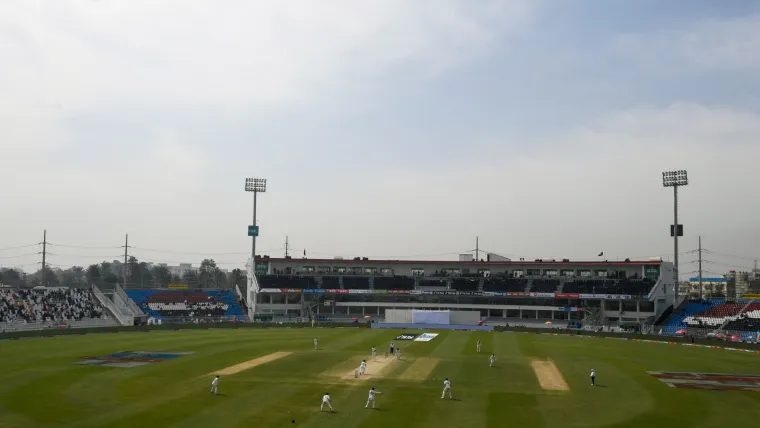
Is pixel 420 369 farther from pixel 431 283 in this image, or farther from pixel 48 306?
pixel 431 283

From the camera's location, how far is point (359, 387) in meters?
42.1

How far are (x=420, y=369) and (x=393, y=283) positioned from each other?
225 ft

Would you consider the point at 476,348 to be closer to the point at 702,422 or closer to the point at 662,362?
the point at 662,362

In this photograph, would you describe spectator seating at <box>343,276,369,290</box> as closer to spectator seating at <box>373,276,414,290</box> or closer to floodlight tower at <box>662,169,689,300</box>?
spectator seating at <box>373,276,414,290</box>

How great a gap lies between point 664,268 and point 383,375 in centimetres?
7830

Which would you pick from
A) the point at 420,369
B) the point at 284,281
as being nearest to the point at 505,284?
the point at 284,281

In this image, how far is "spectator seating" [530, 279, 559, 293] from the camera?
111688 millimetres

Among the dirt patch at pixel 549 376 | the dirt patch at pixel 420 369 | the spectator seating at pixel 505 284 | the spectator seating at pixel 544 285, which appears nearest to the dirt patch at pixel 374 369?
the dirt patch at pixel 420 369

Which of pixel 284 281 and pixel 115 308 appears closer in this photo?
pixel 115 308

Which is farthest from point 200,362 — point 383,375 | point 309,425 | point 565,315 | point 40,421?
point 565,315

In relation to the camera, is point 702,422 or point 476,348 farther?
point 476,348

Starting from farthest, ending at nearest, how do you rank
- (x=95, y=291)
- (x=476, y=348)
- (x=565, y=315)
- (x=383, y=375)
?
(x=565, y=315), (x=95, y=291), (x=476, y=348), (x=383, y=375)

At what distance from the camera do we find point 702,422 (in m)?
33.4

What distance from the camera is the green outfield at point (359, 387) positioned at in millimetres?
32969
